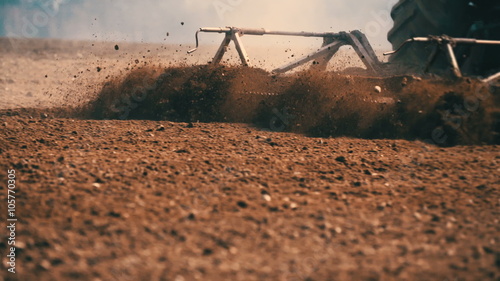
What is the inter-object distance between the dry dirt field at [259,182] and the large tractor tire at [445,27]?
5.37 feet

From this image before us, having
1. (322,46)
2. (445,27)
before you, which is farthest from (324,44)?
(445,27)

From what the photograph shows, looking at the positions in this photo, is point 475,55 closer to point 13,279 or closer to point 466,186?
point 466,186

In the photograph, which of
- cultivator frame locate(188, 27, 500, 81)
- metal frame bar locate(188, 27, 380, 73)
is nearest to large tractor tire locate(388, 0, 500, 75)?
cultivator frame locate(188, 27, 500, 81)

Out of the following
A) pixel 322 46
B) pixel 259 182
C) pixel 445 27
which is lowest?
pixel 259 182

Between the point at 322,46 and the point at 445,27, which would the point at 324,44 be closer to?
the point at 322,46

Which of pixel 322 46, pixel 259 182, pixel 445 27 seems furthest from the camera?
pixel 322 46

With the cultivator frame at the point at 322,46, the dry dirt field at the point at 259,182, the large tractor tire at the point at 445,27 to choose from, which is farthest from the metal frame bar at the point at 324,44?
the dry dirt field at the point at 259,182

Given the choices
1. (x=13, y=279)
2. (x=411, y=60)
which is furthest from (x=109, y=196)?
(x=411, y=60)

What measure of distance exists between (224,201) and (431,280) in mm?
1504

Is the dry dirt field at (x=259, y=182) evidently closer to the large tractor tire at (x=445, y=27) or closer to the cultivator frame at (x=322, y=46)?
the cultivator frame at (x=322, y=46)

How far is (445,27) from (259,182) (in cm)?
575

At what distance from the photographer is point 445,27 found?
754 centimetres

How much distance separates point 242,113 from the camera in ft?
21.3

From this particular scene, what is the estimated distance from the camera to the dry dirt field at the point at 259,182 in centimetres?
232
